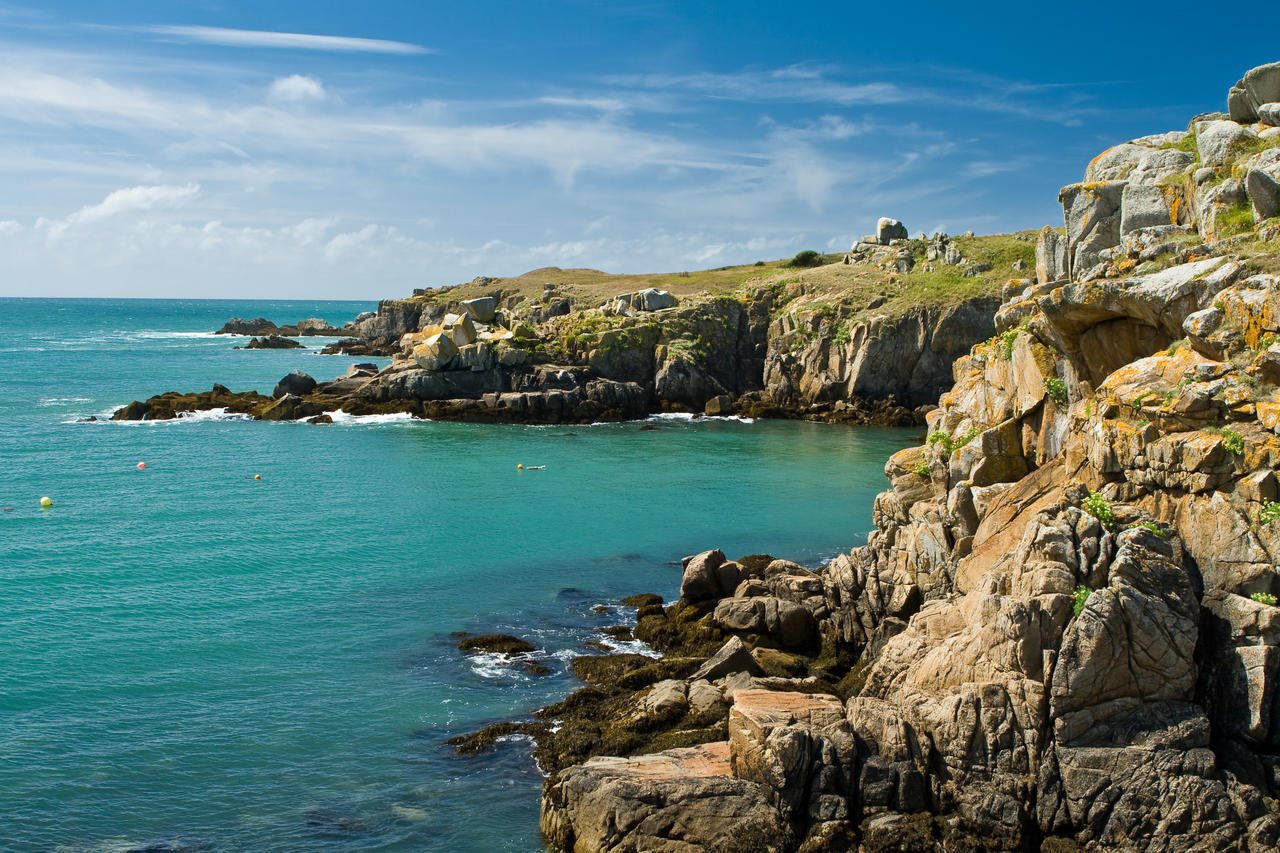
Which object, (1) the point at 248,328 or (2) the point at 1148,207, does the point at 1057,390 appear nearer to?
(2) the point at 1148,207

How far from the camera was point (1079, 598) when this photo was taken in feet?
51.4

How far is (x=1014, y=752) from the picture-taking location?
607 inches

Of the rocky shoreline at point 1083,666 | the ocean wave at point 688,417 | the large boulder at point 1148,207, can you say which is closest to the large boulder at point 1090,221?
the large boulder at point 1148,207

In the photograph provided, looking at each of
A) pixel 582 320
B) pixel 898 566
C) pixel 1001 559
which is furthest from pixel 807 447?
pixel 1001 559

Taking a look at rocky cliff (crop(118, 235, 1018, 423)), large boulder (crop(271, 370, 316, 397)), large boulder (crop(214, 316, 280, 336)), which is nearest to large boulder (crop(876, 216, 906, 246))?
rocky cliff (crop(118, 235, 1018, 423))

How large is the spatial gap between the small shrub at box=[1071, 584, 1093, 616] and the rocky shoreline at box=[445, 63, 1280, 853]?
0.13 feet

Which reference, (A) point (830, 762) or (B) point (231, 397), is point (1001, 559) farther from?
(B) point (231, 397)

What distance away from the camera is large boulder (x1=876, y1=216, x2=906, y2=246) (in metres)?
98.3

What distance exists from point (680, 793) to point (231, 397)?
70.4m

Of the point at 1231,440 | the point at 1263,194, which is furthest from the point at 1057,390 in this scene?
the point at 1263,194

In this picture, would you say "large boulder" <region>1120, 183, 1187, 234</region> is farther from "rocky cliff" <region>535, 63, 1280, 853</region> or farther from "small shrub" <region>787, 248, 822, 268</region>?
"small shrub" <region>787, 248, 822, 268</region>

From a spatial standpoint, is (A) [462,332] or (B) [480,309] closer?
(A) [462,332]

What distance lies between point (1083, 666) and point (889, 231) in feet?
293

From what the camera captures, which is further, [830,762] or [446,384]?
[446,384]
